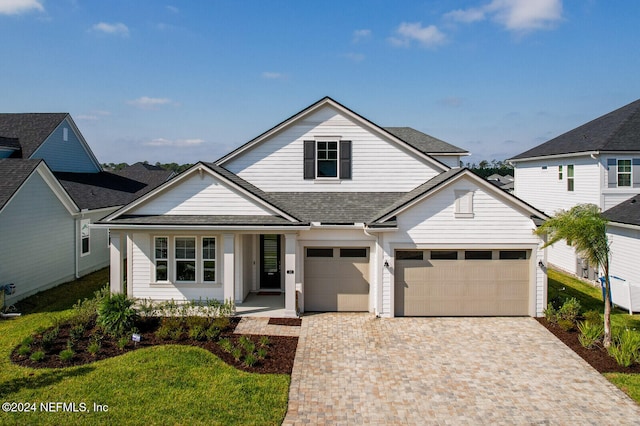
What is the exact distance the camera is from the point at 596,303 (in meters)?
15.7

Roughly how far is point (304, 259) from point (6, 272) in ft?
34.1

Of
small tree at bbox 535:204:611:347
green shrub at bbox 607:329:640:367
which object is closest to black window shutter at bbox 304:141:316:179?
small tree at bbox 535:204:611:347

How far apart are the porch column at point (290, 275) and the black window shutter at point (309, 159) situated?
327cm

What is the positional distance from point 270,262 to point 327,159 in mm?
4642

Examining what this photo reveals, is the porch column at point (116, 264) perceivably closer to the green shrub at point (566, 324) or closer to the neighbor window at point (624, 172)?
the green shrub at point (566, 324)

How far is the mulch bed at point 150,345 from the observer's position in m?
9.84

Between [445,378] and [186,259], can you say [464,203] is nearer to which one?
[445,378]

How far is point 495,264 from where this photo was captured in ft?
45.7

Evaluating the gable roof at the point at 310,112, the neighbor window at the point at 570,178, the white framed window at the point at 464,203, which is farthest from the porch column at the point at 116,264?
the neighbor window at the point at 570,178

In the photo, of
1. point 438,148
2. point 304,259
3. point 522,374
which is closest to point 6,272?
point 304,259

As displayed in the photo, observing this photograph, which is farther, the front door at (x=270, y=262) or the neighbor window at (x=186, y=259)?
the front door at (x=270, y=262)

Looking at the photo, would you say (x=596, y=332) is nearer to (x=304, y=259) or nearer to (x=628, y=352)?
(x=628, y=352)

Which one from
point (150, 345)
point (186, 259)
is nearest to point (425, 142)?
point (186, 259)

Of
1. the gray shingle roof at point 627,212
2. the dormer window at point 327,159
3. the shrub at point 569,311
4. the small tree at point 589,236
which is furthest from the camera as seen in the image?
the dormer window at point 327,159
